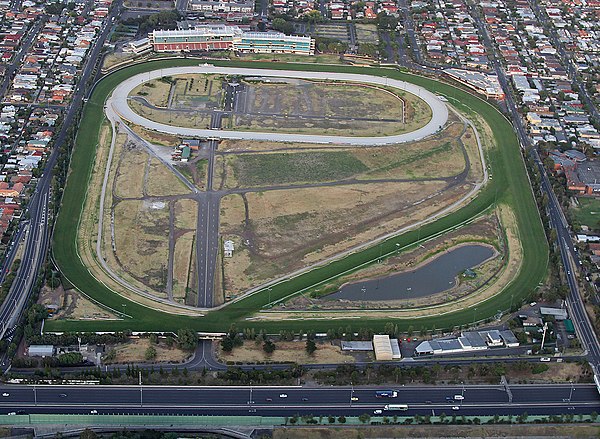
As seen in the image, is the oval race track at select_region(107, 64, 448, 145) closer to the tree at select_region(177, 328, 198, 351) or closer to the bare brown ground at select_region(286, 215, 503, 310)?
the bare brown ground at select_region(286, 215, 503, 310)

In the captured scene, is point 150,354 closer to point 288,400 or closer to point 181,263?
point 288,400

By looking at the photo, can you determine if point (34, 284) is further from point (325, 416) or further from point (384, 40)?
point (384, 40)

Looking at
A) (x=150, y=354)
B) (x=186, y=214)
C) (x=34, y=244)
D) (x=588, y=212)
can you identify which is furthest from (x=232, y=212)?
(x=588, y=212)

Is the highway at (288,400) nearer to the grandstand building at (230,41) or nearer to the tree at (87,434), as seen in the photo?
the tree at (87,434)

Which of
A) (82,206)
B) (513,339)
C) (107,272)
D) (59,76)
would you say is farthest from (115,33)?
(513,339)

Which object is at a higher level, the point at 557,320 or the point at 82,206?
the point at 557,320

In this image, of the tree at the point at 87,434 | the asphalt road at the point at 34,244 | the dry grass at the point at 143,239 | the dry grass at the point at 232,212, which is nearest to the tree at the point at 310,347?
the dry grass at the point at 143,239
